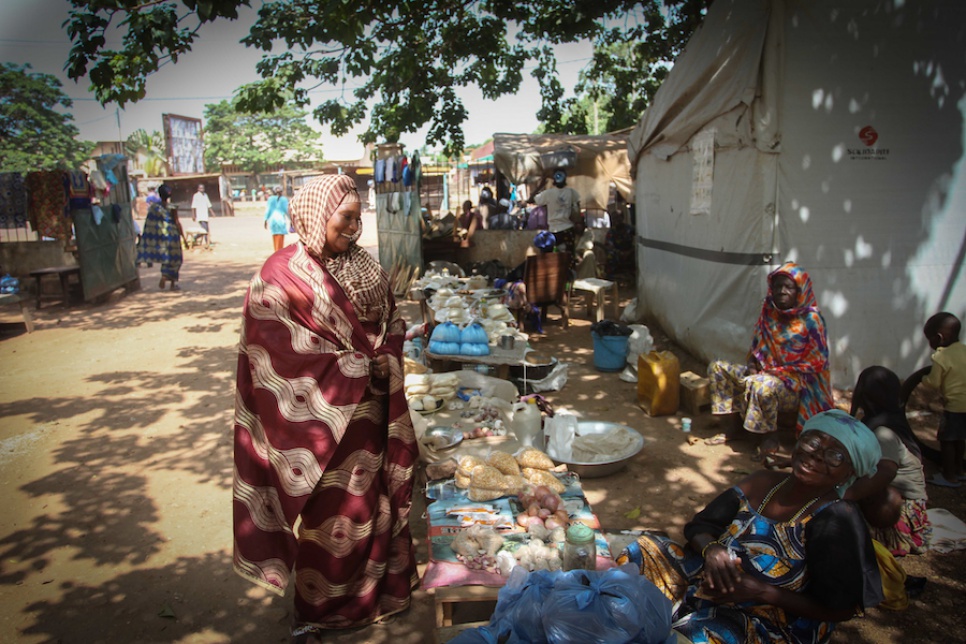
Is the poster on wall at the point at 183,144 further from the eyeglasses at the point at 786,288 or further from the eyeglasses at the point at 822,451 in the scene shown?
the eyeglasses at the point at 822,451

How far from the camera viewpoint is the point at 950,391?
405cm

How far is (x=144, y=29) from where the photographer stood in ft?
18.1

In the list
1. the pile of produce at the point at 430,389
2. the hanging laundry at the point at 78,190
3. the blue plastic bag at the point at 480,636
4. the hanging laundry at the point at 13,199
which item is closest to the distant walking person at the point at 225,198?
the hanging laundry at the point at 13,199

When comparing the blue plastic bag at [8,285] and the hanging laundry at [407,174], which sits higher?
the hanging laundry at [407,174]

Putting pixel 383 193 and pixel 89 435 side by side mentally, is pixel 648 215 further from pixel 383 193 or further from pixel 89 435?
pixel 89 435

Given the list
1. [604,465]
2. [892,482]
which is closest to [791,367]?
[892,482]

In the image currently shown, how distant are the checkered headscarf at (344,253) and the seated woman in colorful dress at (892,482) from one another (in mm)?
2299

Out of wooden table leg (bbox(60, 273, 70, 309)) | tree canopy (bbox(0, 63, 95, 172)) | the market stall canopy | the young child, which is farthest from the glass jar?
tree canopy (bbox(0, 63, 95, 172))

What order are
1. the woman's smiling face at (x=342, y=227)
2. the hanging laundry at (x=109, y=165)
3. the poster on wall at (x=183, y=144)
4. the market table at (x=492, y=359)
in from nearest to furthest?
the woman's smiling face at (x=342, y=227) < the market table at (x=492, y=359) < the hanging laundry at (x=109, y=165) < the poster on wall at (x=183, y=144)

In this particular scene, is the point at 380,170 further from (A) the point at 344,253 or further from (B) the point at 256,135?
(B) the point at 256,135

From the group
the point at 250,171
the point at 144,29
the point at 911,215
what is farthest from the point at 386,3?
the point at 250,171

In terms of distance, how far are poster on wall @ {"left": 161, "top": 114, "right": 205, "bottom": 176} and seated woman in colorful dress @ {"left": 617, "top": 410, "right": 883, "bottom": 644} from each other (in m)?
45.1

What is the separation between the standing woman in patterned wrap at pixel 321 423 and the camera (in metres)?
2.53

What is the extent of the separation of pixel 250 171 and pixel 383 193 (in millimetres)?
39105
